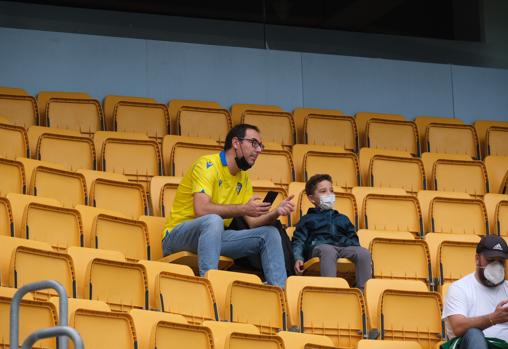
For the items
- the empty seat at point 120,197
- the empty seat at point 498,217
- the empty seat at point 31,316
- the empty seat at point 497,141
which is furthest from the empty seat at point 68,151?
the empty seat at point 497,141

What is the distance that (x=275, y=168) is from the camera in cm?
902

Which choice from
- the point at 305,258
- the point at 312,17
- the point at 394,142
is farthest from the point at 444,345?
the point at 312,17

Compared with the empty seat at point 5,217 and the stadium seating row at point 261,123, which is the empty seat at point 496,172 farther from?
the empty seat at point 5,217

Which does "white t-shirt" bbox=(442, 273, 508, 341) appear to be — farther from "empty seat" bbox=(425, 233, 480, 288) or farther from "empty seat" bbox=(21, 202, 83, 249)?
"empty seat" bbox=(21, 202, 83, 249)

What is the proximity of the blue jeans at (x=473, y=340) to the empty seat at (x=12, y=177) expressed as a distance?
2847mm

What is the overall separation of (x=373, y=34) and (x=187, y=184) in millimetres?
4521

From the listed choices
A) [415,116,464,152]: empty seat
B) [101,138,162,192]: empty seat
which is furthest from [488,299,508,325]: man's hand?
[415,116,464,152]: empty seat

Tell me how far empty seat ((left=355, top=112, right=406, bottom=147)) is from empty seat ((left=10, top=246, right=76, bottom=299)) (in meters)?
4.35

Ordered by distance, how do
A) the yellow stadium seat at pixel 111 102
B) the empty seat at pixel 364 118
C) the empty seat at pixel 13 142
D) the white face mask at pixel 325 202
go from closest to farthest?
the white face mask at pixel 325 202 < the empty seat at pixel 13 142 < the yellow stadium seat at pixel 111 102 < the empty seat at pixel 364 118

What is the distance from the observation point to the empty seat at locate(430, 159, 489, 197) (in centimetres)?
949

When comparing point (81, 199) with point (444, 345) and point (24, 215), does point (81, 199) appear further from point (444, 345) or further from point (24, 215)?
point (444, 345)

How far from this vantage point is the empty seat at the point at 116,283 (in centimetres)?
635

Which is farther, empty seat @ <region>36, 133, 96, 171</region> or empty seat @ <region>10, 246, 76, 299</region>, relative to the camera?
empty seat @ <region>36, 133, 96, 171</region>

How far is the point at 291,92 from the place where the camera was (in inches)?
433
